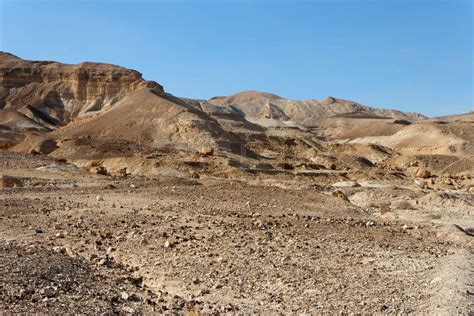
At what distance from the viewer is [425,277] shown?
8.93 m

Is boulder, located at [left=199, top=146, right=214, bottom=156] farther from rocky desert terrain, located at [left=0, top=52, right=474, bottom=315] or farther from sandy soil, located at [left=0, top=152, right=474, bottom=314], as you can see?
sandy soil, located at [left=0, top=152, right=474, bottom=314]

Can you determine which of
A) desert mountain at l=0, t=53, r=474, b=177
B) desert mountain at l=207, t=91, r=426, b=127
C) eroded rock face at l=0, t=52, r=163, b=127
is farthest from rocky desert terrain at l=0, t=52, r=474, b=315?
desert mountain at l=207, t=91, r=426, b=127

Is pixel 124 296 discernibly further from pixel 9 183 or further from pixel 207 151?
pixel 207 151

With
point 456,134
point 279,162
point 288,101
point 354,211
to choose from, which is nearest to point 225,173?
point 279,162

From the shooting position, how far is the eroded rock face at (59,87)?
93000mm

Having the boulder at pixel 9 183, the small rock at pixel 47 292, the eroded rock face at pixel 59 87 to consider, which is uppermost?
the eroded rock face at pixel 59 87

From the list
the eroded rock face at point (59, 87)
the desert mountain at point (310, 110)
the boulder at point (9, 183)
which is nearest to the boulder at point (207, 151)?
the boulder at point (9, 183)

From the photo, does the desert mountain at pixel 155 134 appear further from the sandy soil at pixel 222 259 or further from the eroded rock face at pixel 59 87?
the sandy soil at pixel 222 259

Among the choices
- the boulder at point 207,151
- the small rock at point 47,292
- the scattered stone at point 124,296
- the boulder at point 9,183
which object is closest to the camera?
the small rock at point 47,292

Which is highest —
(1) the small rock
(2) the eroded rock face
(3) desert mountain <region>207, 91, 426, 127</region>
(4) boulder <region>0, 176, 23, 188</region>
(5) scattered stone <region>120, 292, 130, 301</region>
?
(3) desert mountain <region>207, 91, 426, 127</region>

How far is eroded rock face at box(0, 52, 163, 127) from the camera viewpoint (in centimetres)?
9300

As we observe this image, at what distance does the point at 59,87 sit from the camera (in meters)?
101

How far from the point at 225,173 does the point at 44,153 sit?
542 inches

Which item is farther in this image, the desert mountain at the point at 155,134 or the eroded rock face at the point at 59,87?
the eroded rock face at the point at 59,87
